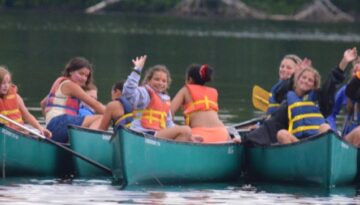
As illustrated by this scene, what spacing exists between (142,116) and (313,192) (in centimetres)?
208

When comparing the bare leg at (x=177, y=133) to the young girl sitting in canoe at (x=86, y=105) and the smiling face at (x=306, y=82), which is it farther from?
the young girl sitting in canoe at (x=86, y=105)

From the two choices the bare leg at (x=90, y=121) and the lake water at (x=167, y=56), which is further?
the bare leg at (x=90, y=121)

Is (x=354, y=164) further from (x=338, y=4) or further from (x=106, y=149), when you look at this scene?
(x=338, y=4)

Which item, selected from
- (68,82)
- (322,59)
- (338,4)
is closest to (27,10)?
(338,4)

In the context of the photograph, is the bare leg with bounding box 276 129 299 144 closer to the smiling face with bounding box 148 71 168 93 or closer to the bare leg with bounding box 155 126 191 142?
the bare leg with bounding box 155 126 191 142

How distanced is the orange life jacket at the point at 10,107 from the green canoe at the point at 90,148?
2.27ft

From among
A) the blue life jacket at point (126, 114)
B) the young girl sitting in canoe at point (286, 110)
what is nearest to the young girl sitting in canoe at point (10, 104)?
the blue life jacket at point (126, 114)

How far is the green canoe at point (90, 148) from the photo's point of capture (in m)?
17.4

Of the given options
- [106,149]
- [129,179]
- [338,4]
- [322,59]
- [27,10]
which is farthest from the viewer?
[338,4]

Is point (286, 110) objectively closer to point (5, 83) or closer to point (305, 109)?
point (305, 109)

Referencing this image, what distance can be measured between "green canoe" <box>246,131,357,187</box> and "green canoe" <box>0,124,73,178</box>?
6.86ft

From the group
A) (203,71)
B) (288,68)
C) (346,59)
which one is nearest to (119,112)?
(203,71)

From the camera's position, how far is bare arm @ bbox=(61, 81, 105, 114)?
18078 mm

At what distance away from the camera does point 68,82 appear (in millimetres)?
18109
